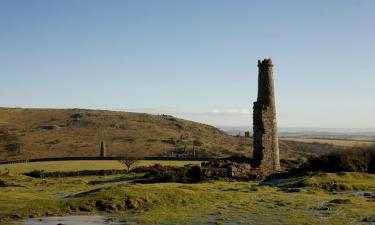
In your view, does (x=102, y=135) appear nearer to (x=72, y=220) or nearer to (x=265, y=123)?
(x=265, y=123)

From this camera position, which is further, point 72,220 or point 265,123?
point 265,123

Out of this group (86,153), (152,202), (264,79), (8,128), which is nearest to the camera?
(152,202)

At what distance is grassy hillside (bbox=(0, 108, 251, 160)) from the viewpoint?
127 metres

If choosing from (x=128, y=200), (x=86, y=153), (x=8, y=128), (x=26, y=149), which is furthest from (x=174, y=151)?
(x=128, y=200)

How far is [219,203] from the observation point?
38406mm

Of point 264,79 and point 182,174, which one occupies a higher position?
point 264,79

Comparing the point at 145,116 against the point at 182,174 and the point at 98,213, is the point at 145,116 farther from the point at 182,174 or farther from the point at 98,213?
the point at 98,213

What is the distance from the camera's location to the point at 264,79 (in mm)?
62875

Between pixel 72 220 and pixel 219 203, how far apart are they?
11.6 metres

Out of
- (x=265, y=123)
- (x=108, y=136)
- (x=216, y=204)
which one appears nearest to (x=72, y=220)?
(x=216, y=204)

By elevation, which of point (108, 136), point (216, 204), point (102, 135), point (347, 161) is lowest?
point (216, 204)

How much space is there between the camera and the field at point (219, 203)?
104ft

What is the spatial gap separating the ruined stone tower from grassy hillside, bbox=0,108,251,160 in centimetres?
5587

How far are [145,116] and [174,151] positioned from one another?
71.7 m
